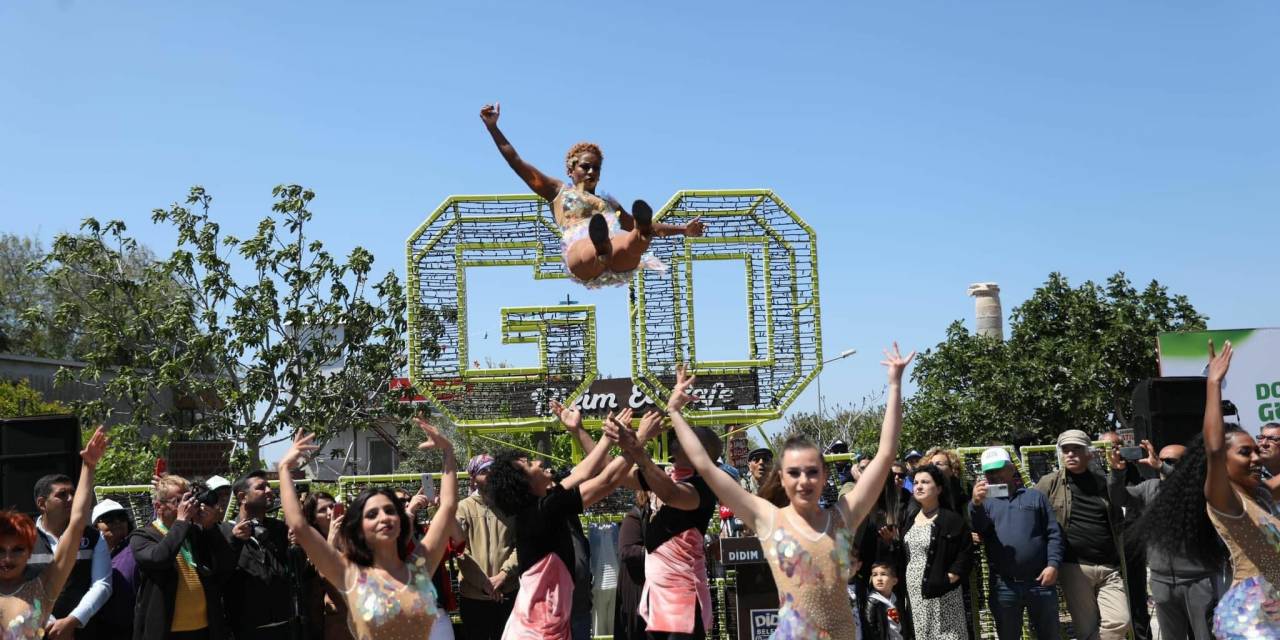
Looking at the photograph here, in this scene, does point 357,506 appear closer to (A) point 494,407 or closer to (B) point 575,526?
(B) point 575,526

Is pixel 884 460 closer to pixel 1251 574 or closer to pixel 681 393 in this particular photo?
pixel 681 393

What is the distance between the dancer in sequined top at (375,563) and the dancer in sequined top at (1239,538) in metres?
3.37

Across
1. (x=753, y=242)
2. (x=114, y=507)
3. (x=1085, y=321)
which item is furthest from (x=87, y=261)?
(x=1085, y=321)

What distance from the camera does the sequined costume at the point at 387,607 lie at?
479 centimetres

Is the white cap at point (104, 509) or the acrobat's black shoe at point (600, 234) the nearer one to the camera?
the acrobat's black shoe at point (600, 234)

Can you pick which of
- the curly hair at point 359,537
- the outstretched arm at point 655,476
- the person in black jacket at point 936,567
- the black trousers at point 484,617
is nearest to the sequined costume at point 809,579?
the outstretched arm at point 655,476

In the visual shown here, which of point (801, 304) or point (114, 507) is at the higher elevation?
point (801, 304)

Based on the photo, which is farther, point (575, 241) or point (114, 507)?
point (114, 507)

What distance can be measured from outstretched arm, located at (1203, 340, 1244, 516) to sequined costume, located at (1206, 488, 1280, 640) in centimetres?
4

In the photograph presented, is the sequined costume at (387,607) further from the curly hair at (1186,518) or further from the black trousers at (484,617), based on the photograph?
the curly hair at (1186,518)

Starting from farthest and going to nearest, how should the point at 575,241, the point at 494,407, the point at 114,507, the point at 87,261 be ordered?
the point at 494,407
the point at 87,261
the point at 114,507
the point at 575,241

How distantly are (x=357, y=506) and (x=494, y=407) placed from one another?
1506 centimetres

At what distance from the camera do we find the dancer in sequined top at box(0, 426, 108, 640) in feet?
16.4

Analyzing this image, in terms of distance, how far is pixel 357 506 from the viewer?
16.2 feet
